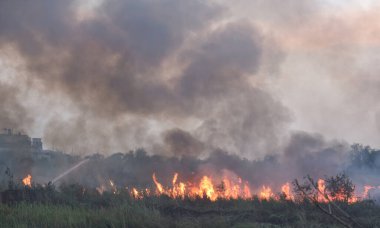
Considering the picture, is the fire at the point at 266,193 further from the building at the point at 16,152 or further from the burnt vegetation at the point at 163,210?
the building at the point at 16,152

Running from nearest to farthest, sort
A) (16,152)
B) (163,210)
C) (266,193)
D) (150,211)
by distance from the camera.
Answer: (150,211) < (163,210) < (266,193) < (16,152)

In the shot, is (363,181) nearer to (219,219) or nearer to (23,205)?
(219,219)

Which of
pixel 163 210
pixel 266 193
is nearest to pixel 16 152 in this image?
pixel 266 193

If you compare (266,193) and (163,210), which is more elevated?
(266,193)

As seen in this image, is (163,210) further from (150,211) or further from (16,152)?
(16,152)

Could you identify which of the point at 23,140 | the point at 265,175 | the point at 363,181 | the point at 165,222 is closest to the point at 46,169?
the point at 23,140

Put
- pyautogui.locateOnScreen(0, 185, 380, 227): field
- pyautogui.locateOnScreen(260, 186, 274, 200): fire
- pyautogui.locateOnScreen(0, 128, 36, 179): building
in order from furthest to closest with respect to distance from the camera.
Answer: pyautogui.locateOnScreen(0, 128, 36, 179): building → pyautogui.locateOnScreen(260, 186, 274, 200): fire → pyautogui.locateOnScreen(0, 185, 380, 227): field

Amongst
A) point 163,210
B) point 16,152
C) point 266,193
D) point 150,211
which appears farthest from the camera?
point 16,152

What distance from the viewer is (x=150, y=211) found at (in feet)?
50.8

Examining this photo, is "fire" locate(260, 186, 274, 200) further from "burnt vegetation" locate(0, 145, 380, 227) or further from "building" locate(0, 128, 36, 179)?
"building" locate(0, 128, 36, 179)

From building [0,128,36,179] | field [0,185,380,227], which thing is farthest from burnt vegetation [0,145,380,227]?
building [0,128,36,179]

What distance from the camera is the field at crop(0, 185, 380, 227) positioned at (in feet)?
43.4

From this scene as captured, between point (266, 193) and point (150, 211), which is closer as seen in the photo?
point (150, 211)

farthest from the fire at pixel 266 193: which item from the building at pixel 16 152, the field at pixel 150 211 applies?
the building at pixel 16 152
